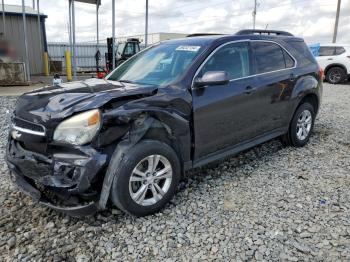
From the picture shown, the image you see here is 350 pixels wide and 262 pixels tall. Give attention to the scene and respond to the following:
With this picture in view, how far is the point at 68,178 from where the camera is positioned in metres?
2.78

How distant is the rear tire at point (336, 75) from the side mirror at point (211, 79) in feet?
47.3

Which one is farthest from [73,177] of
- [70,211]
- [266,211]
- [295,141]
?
[295,141]

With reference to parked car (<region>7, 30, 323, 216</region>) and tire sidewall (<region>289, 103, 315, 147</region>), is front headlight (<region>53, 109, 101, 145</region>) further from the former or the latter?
tire sidewall (<region>289, 103, 315, 147</region>)

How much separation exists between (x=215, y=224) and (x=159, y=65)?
1.97 metres

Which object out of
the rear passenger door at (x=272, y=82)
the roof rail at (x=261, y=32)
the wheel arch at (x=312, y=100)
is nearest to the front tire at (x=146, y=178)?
the rear passenger door at (x=272, y=82)

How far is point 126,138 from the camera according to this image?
118 inches

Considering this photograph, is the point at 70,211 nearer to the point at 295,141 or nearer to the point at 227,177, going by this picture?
the point at 227,177

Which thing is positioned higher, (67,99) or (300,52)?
(300,52)

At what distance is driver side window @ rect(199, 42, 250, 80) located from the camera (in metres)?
3.83

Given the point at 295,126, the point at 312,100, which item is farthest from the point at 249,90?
the point at 312,100

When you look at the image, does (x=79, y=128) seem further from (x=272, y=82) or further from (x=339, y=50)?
(x=339, y=50)

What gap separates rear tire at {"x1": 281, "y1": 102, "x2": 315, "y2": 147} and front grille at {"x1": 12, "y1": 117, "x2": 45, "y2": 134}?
3771 mm

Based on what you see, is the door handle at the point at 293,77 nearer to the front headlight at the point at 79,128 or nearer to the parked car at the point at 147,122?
the parked car at the point at 147,122

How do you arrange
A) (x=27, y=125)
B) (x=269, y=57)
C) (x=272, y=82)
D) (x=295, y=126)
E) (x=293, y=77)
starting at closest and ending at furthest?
(x=27, y=125), (x=272, y=82), (x=269, y=57), (x=293, y=77), (x=295, y=126)
